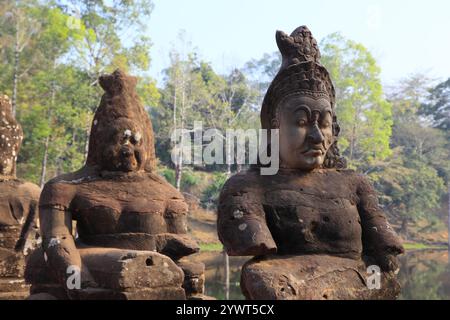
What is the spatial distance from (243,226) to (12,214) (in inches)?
177

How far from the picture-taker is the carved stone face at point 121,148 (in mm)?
6113

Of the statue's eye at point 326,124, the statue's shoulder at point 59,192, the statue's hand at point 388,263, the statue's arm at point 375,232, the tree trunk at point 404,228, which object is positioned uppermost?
the statue's eye at point 326,124

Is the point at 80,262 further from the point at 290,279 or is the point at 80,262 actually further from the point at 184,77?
the point at 184,77

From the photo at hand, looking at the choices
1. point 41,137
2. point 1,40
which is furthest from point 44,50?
point 1,40

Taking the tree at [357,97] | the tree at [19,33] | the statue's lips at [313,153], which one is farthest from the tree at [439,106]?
the statue's lips at [313,153]

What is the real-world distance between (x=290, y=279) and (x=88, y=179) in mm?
2445

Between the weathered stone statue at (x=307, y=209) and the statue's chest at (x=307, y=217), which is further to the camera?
the statue's chest at (x=307, y=217)

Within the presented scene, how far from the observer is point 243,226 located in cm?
456

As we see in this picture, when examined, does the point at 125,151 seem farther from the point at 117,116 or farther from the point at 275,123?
the point at 275,123

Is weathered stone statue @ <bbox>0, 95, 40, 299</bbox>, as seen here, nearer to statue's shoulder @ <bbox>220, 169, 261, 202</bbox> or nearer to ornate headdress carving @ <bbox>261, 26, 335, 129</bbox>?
statue's shoulder @ <bbox>220, 169, 261, 202</bbox>

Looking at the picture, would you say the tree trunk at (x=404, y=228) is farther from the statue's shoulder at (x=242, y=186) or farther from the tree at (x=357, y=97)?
the statue's shoulder at (x=242, y=186)

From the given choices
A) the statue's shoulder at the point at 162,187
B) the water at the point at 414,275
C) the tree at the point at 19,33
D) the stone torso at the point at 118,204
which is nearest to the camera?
the stone torso at the point at 118,204

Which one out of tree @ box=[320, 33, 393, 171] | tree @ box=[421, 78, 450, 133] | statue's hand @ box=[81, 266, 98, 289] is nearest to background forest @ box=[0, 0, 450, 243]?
tree @ box=[320, 33, 393, 171]

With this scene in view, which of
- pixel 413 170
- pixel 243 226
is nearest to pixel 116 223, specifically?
pixel 243 226
